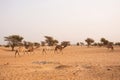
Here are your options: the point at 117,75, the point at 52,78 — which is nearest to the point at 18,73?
the point at 52,78

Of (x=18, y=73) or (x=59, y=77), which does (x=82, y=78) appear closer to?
(x=59, y=77)

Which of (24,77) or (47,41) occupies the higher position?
(47,41)

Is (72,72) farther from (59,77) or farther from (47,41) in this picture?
(47,41)

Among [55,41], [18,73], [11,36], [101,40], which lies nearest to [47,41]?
[55,41]

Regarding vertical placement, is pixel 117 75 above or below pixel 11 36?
below

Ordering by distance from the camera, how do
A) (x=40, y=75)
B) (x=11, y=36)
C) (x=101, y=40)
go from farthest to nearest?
(x=101, y=40), (x=11, y=36), (x=40, y=75)

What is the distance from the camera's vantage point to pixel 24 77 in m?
14.7

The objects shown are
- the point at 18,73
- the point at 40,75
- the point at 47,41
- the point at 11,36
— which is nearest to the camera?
the point at 40,75

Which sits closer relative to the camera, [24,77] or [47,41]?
[24,77]

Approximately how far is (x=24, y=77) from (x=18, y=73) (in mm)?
1552

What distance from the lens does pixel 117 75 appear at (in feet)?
48.0

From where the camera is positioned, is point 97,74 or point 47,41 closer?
point 97,74

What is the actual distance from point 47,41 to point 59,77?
6165 centimetres

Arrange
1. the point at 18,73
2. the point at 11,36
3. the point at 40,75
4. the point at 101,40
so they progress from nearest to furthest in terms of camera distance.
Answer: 1. the point at 40,75
2. the point at 18,73
3. the point at 11,36
4. the point at 101,40
